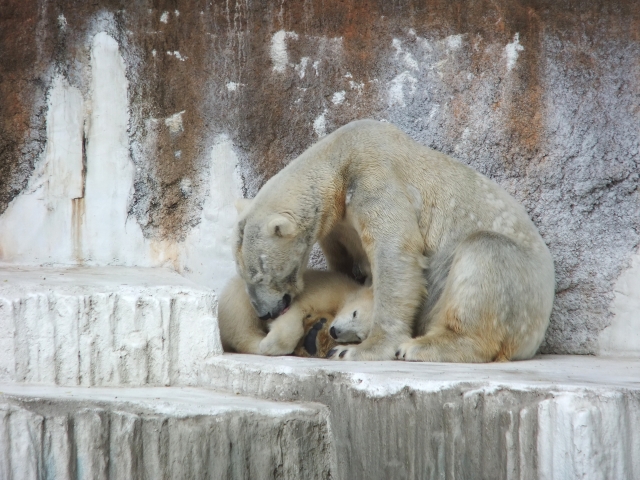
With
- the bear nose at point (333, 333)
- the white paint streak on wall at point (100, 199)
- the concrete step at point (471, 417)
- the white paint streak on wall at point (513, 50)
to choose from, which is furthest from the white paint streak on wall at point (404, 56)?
the concrete step at point (471, 417)

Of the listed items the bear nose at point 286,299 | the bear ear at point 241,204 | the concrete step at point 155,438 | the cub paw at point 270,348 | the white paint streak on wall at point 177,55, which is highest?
the white paint streak on wall at point 177,55

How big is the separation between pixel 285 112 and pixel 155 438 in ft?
8.92

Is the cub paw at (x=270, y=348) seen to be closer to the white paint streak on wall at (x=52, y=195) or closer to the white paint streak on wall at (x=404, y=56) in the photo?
the white paint streak on wall at (x=52, y=195)

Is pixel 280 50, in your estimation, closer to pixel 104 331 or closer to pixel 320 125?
pixel 320 125

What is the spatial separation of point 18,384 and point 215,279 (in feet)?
5.96

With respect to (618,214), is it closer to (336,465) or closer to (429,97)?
(429,97)

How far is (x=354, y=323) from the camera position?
431cm

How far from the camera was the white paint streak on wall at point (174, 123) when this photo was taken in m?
5.19

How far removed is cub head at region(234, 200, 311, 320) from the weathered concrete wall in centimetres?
80

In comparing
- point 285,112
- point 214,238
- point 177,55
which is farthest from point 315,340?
point 177,55

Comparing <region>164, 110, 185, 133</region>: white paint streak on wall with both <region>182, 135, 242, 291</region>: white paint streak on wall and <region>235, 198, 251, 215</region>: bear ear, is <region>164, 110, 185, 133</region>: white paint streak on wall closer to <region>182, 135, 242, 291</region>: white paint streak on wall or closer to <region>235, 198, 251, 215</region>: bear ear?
<region>182, 135, 242, 291</region>: white paint streak on wall

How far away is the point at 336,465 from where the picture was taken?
10.7 feet

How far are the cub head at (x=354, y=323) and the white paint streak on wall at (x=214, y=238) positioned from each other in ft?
3.61

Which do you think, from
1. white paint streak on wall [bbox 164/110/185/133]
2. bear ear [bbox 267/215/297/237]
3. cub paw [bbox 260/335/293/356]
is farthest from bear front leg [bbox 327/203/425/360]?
white paint streak on wall [bbox 164/110/185/133]
